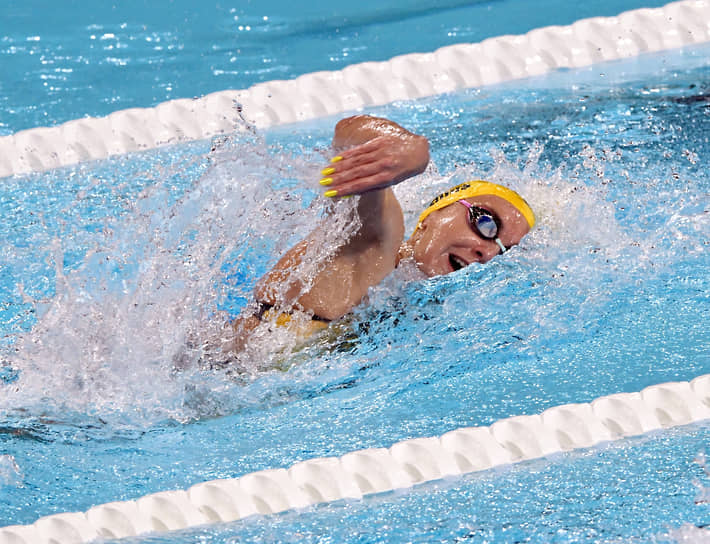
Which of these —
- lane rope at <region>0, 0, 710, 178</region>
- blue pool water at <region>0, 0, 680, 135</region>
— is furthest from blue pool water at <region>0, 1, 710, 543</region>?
blue pool water at <region>0, 0, 680, 135</region>

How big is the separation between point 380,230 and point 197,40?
3130mm

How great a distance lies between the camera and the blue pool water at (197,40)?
4.53 m

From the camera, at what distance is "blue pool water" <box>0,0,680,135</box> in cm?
453

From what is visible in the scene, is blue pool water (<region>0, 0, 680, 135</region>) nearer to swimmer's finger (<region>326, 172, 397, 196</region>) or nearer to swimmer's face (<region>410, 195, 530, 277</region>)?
swimmer's face (<region>410, 195, 530, 277</region>)

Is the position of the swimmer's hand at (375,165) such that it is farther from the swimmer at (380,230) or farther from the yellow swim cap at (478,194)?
the yellow swim cap at (478,194)

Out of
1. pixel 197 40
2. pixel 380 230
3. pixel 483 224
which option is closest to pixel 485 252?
pixel 483 224

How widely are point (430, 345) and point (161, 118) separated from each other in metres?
2.04

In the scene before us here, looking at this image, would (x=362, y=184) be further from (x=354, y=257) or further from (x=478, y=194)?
(x=478, y=194)

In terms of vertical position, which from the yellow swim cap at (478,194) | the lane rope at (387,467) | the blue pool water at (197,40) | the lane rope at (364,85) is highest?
the blue pool water at (197,40)

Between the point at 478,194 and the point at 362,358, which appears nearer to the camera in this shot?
the point at 362,358

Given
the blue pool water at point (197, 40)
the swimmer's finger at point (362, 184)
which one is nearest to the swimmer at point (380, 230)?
the swimmer's finger at point (362, 184)

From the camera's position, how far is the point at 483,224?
100 inches

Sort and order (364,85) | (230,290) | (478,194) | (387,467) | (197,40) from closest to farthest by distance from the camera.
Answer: (387,467) → (478,194) → (230,290) → (364,85) → (197,40)

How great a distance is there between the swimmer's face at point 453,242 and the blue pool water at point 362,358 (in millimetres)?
76
